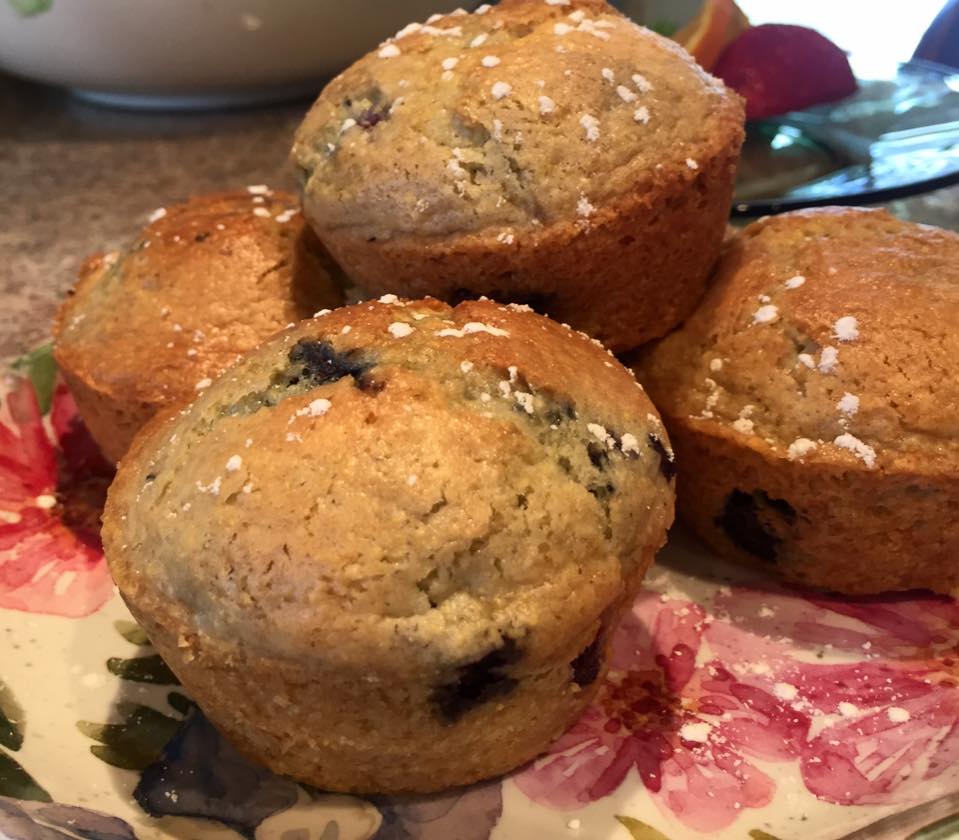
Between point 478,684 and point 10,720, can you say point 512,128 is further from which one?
point 10,720

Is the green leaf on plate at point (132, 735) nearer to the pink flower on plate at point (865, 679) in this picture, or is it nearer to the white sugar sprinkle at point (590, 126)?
the pink flower on plate at point (865, 679)

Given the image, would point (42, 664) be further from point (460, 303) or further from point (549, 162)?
point (549, 162)

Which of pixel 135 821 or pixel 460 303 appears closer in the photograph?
pixel 135 821

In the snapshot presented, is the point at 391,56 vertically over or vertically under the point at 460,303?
over

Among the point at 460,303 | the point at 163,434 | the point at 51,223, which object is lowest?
the point at 51,223

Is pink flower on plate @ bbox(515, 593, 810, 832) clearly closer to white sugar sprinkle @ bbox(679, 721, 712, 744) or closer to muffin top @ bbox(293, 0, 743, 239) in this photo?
white sugar sprinkle @ bbox(679, 721, 712, 744)

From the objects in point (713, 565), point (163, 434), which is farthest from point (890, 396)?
point (163, 434)

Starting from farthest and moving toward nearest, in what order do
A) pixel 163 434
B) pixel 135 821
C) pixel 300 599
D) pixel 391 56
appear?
pixel 391 56, pixel 163 434, pixel 135 821, pixel 300 599

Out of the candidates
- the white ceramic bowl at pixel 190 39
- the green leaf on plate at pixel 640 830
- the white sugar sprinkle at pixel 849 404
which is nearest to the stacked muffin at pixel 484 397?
the white sugar sprinkle at pixel 849 404

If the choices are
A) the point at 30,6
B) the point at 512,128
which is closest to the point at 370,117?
the point at 512,128
